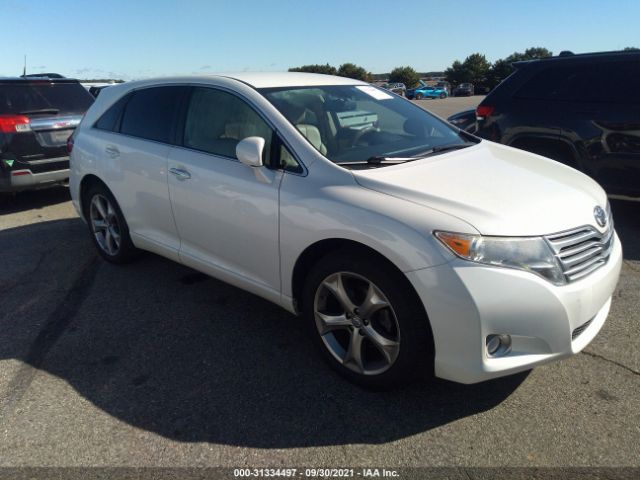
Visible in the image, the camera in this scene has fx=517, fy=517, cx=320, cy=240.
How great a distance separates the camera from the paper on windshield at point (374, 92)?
153 inches

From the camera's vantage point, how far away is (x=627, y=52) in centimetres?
541

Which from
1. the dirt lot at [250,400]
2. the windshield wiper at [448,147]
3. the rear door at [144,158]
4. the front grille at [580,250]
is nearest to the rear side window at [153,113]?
the rear door at [144,158]

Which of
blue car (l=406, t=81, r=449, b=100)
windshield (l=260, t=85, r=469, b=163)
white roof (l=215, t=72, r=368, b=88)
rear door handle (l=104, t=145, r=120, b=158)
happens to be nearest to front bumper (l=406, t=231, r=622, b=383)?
windshield (l=260, t=85, r=469, b=163)

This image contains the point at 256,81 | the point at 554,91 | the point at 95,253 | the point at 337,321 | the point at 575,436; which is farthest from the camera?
the point at 554,91

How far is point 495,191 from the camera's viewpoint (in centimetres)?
268

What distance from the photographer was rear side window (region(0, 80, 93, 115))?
6.64m

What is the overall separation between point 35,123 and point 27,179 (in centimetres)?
74

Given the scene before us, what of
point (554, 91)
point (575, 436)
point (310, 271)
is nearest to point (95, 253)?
point (310, 271)

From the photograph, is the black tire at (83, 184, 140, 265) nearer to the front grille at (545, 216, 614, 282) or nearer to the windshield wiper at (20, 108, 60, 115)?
the windshield wiper at (20, 108, 60, 115)

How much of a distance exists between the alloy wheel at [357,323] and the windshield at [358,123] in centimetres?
75

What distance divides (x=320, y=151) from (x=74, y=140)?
3001mm

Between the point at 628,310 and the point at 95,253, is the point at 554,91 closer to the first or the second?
the point at 628,310

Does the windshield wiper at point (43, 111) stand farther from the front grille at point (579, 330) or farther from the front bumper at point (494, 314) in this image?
the front grille at point (579, 330)

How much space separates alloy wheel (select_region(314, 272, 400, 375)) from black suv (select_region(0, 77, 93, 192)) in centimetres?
533
